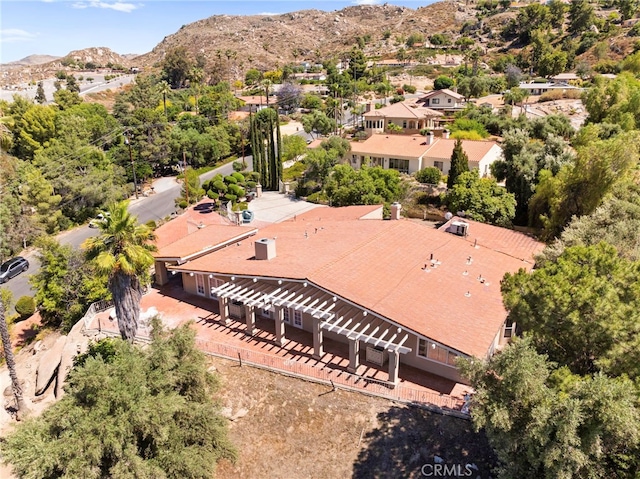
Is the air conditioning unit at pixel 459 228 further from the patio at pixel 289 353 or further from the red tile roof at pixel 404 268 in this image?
the patio at pixel 289 353

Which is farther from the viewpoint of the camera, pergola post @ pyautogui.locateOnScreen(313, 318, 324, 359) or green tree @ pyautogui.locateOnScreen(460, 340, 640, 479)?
pergola post @ pyautogui.locateOnScreen(313, 318, 324, 359)

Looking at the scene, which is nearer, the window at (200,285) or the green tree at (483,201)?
the window at (200,285)

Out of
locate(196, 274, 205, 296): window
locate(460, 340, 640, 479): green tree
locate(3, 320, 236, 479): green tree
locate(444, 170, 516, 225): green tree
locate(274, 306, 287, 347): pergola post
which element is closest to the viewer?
locate(460, 340, 640, 479): green tree

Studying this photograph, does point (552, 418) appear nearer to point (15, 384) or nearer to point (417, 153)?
point (15, 384)

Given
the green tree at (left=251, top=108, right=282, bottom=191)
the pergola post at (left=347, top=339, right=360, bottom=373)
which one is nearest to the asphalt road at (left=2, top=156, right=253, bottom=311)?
the green tree at (left=251, top=108, right=282, bottom=191)

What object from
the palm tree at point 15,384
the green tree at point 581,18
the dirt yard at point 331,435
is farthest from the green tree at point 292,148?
the green tree at point 581,18

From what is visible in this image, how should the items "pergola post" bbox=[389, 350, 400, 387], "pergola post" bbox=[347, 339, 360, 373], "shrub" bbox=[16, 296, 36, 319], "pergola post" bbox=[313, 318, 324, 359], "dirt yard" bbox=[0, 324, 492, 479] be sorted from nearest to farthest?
"dirt yard" bbox=[0, 324, 492, 479]
"pergola post" bbox=[389, 350, 400, 387]
"pergola post" bbox=[347, 339, 360, 373]
"pergola post" bbox=[313, 318, 324, 359]
"shrub" bbox=[16, 296, 36, 319]

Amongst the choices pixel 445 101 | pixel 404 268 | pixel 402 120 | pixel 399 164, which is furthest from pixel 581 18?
pixel 404 268

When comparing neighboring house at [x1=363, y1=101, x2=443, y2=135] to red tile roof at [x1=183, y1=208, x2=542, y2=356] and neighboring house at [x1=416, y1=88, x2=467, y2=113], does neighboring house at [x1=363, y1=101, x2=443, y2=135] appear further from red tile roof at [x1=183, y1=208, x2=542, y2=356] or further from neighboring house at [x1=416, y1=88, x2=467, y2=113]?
red tile roof at [x1=183, y1=208, x2=542, y2=356]
